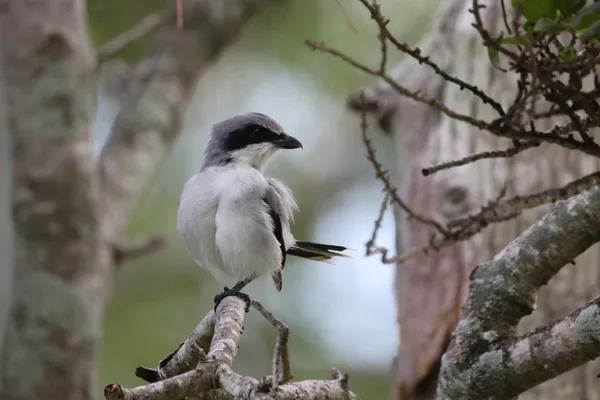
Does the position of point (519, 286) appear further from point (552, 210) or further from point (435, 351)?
point (435, 351)

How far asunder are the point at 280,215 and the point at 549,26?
2072 millimetres

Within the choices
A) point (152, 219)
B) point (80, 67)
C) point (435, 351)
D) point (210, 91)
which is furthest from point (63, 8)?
point (210, 91)

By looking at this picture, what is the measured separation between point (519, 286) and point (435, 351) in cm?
242

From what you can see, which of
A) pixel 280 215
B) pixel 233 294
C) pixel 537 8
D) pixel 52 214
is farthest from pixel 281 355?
pixel 52 214

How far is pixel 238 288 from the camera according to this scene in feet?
12.3

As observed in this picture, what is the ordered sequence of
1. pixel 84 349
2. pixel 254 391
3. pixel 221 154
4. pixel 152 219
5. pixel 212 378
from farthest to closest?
pixel 152 219, pixel 84 349, pixel 221 154, pixel 212 378, pixel 254 391

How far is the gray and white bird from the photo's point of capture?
3.64 meters

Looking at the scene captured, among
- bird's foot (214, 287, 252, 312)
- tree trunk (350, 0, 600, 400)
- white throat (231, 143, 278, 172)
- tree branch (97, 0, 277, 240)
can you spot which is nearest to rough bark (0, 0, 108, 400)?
tree branch (97, 0, 277, 240)

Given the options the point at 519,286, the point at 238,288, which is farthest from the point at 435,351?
the point at 519,286

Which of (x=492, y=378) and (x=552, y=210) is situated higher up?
(x=552, y=210)

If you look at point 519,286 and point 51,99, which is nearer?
point 519,286

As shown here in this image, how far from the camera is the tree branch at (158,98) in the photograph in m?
5.47

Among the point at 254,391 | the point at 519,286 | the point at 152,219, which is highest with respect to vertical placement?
the point at 152,219

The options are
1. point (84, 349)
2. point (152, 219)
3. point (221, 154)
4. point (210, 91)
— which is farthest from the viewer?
point (210, 91)
